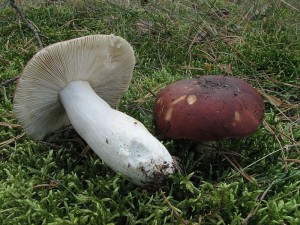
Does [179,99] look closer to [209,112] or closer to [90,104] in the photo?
[209,112]

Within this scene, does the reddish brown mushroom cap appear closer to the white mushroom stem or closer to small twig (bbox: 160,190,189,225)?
the white mushroom stem

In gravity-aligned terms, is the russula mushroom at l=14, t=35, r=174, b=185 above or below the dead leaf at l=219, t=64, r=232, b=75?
above

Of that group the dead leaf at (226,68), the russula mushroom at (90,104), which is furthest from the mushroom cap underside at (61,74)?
the dead leaf at (226,68)

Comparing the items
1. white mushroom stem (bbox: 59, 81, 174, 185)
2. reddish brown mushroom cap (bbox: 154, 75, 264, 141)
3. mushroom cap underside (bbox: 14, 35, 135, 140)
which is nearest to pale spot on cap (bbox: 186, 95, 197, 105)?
reddish brown mushroom cap (bbox: 154, 75, 264, 141)

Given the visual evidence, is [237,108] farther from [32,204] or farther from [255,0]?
[255,0]

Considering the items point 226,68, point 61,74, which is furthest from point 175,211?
point 226,68

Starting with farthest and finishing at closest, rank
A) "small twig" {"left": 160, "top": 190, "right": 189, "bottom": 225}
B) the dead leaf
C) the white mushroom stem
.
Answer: the dead leaf
the white mushroom stem
"small twig" {"left": 160, "top": 190, "right": 189, "bottom": 225}
